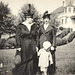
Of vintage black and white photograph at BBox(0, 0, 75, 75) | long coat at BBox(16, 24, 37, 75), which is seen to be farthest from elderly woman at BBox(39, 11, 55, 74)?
long coat at BBox(16, 24, 37, 75)

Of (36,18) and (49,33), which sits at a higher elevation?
(36,18)

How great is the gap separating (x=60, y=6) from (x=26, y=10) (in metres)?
0.57

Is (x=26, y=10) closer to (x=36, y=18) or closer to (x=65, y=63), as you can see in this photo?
(x=36, y=18)

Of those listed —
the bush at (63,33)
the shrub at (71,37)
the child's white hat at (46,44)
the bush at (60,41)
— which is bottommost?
the child's white hat at (46,44)

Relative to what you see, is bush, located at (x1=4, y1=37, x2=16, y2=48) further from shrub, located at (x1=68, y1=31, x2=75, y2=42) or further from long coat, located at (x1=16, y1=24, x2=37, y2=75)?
shrub, located at (x1=68, y1=31, x2=75, y2=42)

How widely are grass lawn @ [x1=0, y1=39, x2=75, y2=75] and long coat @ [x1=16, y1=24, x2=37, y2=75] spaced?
0.50 ft

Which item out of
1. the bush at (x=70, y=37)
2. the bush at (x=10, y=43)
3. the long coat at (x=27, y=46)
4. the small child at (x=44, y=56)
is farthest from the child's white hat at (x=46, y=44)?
the bush at (x=10, y=43)

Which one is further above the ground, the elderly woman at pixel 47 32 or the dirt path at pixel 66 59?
the elderly woman at pixel 47 32

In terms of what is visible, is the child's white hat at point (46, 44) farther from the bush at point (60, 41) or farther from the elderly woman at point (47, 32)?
the bush at point (60, 41)

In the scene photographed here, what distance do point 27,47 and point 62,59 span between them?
579 millimetres

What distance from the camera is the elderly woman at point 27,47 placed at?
278 cm

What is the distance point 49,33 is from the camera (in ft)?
9.18

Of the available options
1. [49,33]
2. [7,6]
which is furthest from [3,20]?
[49,33]

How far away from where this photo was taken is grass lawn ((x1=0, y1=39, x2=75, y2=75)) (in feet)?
9.23
